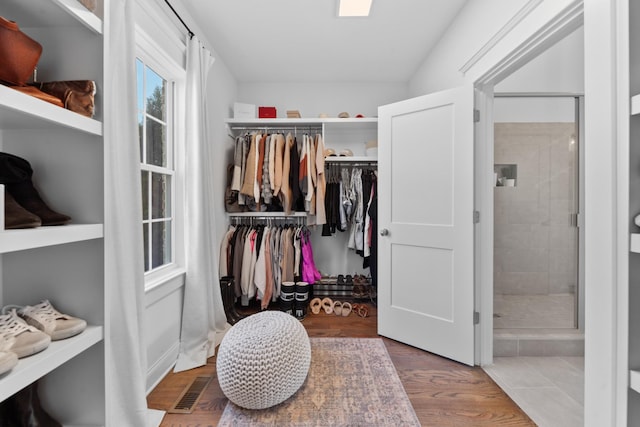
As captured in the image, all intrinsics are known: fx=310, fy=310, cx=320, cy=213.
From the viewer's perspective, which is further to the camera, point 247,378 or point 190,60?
point 190,60

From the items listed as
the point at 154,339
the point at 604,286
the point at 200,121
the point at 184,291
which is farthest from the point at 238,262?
the point at 604,286

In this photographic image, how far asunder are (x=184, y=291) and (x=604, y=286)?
231 centimetres

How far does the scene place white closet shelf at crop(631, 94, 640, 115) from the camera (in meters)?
0.94

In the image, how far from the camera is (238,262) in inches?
118

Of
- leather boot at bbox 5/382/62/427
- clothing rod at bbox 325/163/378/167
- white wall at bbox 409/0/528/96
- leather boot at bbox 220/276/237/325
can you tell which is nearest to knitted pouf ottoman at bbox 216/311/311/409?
leather boot at bbox 5/382/62/427

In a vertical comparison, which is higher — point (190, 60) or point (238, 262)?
point (190, 60)

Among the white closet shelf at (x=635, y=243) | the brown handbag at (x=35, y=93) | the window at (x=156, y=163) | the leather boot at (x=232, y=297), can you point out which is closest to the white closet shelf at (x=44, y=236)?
the brown handbag at (x=35, y=93)

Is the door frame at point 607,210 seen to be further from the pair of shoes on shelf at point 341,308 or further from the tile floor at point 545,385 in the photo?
the pair of shoes on shelf at point 341,308

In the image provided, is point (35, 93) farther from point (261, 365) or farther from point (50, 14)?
point (261, 365)

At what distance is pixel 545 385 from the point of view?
6.15 ft

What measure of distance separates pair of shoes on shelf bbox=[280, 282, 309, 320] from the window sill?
39.0 inches

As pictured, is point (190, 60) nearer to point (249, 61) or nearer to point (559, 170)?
point (249, 61)

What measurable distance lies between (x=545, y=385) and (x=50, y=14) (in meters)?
2.93

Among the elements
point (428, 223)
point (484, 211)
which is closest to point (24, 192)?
point (428, 223)
